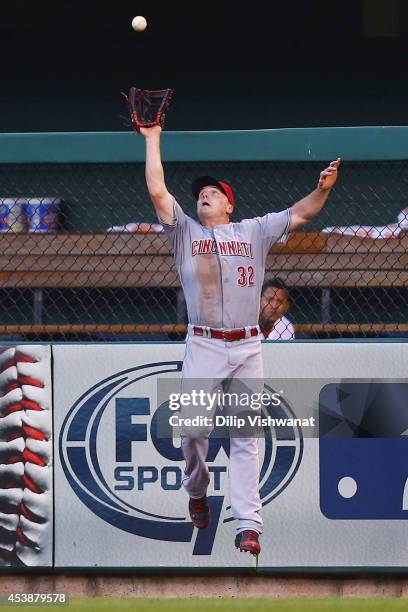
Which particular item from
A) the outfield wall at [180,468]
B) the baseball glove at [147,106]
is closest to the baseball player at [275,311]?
the outfield wall at [180,468]

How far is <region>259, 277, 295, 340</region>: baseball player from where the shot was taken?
18.8 feet

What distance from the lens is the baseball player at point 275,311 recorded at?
5.72m

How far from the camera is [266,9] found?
371 inches

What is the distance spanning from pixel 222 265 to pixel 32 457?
54.5 inches

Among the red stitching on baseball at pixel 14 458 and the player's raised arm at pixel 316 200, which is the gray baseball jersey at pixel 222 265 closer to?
the player's raised arm at pixel 316 200

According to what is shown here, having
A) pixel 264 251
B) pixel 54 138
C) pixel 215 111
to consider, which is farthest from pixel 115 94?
pixel 264 251

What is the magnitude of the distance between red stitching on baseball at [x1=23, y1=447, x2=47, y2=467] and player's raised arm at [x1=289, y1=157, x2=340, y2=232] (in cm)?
166

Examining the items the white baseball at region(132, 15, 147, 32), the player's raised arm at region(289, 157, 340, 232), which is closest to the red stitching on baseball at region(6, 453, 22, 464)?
the player's raised arm at region(289, 157, 340, 232)

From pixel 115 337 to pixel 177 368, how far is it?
49 cm

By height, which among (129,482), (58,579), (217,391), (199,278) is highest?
(199,278)

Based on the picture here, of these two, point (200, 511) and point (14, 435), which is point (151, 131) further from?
point (200, 511)

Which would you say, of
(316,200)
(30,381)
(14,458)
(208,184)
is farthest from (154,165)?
(14,458)

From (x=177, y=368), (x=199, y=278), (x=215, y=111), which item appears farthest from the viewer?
(x=215, y=111)

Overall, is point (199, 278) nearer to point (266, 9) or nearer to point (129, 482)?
point (129, 482)
